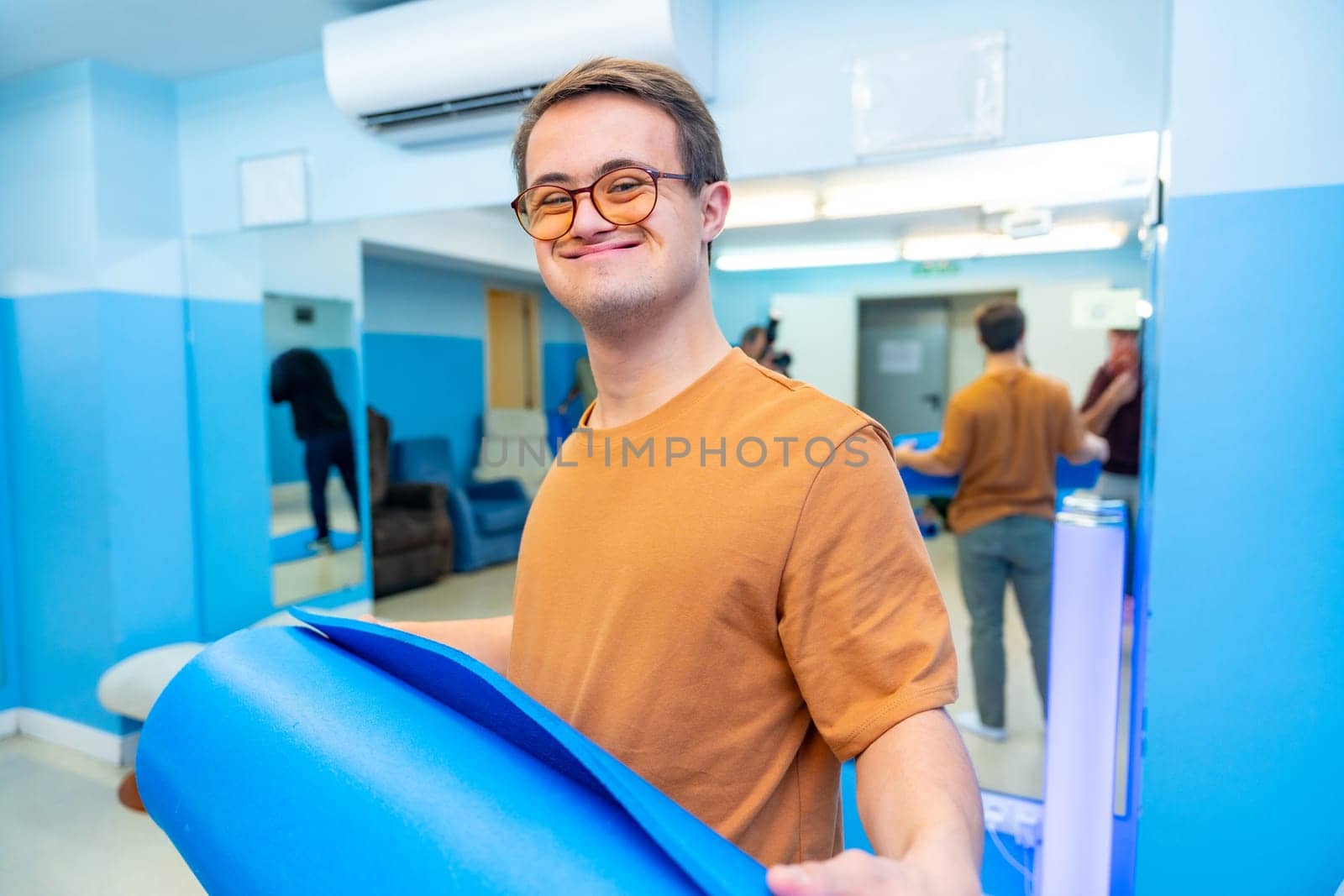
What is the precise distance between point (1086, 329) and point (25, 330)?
5462 millimetres

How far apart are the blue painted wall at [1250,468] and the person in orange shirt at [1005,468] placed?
117cm

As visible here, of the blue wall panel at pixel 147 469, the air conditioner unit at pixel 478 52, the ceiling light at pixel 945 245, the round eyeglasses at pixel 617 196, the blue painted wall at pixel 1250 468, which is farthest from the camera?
the ceiling light at pixel 945 245

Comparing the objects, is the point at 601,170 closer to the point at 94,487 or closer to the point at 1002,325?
the point at 1002,325

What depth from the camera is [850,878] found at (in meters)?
0.49

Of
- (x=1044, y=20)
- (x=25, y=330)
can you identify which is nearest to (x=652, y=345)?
(x=1044, y=20)

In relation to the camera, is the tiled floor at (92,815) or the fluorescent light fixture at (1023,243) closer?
the tiled floor at (92,815)

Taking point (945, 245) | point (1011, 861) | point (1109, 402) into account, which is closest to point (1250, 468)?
point (1011, 861)

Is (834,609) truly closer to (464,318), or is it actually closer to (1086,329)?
(1086,329)

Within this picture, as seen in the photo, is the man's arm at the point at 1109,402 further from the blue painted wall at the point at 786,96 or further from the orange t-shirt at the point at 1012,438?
the blue painted wall at the point at 786,96

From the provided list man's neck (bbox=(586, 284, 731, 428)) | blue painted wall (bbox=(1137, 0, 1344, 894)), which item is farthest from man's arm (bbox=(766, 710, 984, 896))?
blue painted wall (bbox=(1137, 0, 1344, 894))

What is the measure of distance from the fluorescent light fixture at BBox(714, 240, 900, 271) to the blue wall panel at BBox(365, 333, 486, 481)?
3188 mm

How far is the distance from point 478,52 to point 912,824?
2.38 meters

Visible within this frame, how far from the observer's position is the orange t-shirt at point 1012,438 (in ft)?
9.78

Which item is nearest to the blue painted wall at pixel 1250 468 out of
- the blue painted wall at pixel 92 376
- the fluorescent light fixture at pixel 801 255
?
the fluorescent light fixture at pixel 801 255
